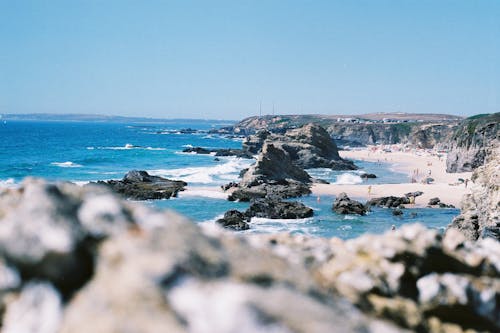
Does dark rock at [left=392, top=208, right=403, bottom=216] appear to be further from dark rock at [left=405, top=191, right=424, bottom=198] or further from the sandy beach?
dark rock at [left=405, top=191, right=424, bottom=198]

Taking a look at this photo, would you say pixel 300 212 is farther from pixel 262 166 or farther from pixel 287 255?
pixel 287 255

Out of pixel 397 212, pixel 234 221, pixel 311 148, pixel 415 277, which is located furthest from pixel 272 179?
pixel 415 277

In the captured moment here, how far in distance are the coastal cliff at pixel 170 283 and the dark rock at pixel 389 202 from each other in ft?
129

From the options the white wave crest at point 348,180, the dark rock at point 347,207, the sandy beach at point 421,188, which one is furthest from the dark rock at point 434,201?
the white wave crest at point 348,180

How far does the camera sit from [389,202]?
42.5 meters

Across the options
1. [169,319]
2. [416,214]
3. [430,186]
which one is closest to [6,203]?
[169,319]

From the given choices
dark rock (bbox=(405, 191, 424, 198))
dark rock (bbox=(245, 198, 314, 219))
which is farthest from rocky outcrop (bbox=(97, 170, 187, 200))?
dark rock (bbox=(405, 191, 424, 198))

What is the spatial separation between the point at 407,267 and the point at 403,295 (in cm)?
29

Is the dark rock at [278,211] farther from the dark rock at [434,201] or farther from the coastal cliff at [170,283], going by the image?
the coastal cliff at [170,283]

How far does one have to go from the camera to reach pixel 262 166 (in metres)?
53.5

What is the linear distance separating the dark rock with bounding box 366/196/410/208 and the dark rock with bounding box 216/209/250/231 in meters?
13.7

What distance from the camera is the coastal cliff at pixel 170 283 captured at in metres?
2.85

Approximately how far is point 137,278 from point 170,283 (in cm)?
21

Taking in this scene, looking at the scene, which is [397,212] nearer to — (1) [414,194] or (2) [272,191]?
(1) [414,194]
